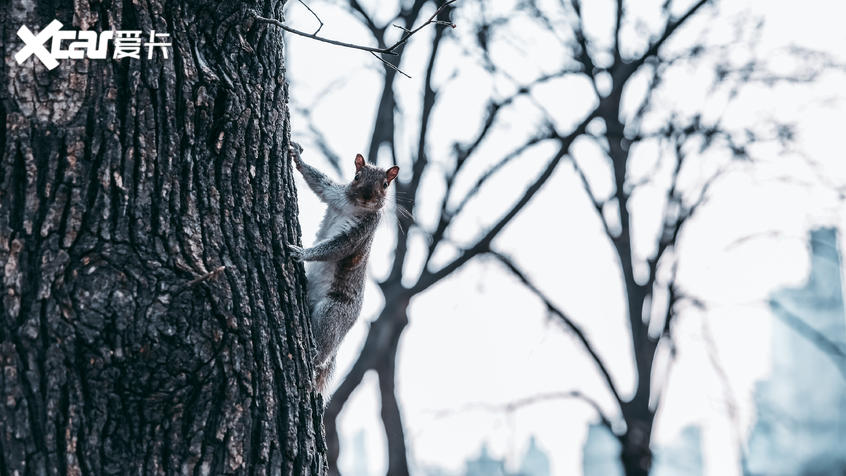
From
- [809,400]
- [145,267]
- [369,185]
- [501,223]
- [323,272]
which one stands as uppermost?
[501,223]

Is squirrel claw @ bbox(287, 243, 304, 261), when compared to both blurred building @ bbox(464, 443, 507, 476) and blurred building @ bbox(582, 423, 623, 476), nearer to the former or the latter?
blurred building @ bbox(582, 423, 623, 476)

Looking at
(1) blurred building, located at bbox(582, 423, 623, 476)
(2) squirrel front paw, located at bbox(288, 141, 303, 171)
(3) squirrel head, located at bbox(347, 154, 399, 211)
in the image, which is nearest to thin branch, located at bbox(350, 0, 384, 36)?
(3) squirrel head, located at bbox(347, 154, 399, 211)

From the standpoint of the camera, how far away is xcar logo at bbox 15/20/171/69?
211 centimetres

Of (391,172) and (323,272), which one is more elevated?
(391,172)

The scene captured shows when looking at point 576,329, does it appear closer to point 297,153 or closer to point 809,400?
point 297,153

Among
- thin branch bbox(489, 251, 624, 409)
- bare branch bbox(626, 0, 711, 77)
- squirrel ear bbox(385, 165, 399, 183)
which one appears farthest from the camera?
thin branch bbox(489, 251, 624, 409)

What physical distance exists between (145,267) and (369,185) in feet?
7.26

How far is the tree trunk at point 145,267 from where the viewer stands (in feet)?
6.36

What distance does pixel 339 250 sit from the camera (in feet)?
12.5

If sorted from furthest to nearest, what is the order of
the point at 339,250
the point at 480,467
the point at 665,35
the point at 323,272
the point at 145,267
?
the point at 480,467 < the point at 665,35 < the point at 323,272 < the point at 339,250 < the point at 145,267

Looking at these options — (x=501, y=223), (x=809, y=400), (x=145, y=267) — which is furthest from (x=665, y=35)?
(x=809, y=400)

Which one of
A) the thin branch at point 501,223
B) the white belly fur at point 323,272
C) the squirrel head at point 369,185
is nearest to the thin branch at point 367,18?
the thin branch at point 501,223

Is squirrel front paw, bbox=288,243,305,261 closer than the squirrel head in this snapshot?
Yes

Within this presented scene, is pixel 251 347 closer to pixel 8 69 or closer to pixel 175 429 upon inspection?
pixel 175 429
